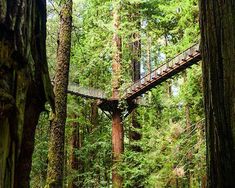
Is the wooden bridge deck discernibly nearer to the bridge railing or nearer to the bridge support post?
the bridge railing

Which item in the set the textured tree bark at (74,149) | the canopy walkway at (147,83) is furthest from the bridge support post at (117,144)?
the textured tree bark at (74,149)

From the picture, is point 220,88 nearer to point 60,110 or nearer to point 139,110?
point 60,110

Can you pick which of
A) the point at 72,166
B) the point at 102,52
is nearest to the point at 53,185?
the point at 102,52

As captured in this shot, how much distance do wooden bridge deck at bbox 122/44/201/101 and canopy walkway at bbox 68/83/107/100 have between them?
Result: 0.84 metres

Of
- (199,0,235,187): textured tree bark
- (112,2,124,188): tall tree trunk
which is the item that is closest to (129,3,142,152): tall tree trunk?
(112,2,124,188): tall tree trunk

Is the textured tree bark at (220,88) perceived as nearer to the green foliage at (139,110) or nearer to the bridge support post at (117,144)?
the green foliage at (139,110)

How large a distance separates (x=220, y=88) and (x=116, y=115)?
40.5ft

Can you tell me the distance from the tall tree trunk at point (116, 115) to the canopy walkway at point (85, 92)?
17.7 inches

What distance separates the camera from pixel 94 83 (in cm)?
1725

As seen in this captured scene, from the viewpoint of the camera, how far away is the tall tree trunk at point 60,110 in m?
6.73

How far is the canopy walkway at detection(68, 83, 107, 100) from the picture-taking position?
12734mm

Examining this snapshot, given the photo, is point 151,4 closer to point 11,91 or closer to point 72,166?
point 72,166

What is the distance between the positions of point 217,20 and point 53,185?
563cm

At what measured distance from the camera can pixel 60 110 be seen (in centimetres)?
690
